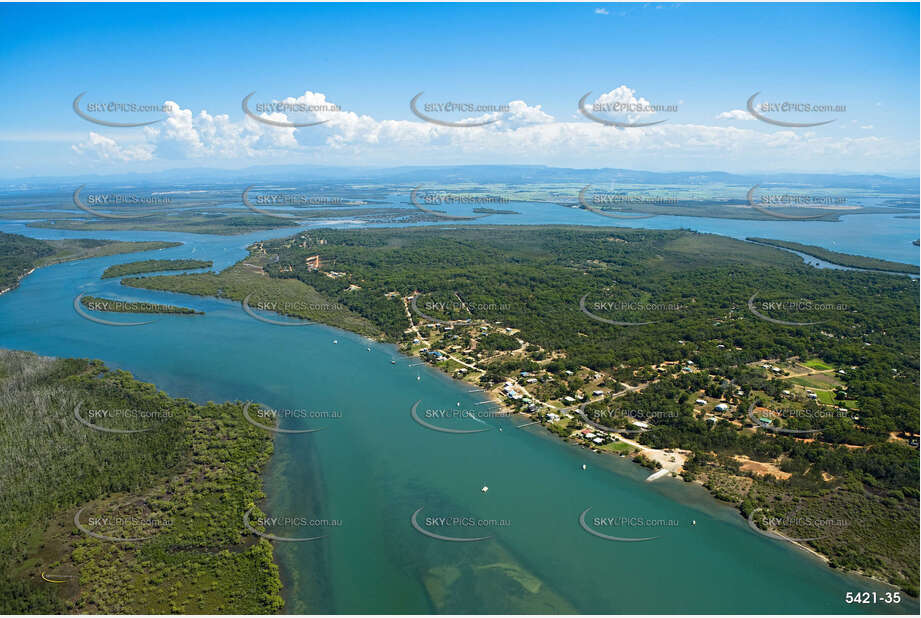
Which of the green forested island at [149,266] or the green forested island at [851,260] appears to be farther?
the green forested island at [149,266]

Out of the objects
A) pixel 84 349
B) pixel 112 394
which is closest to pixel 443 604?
pixel 112 394

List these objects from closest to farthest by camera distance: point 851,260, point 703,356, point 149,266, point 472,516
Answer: point 472,516, point 703,356, point 149,266, point 851,260

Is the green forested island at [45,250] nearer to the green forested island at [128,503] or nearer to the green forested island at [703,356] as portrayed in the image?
the green forested island at [703,356]

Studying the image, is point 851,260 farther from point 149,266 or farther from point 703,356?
point 149,266

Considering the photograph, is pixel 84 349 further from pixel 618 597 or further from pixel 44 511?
pixel 618 597

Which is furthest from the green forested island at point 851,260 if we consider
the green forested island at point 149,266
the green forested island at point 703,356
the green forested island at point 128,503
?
the green forested island at point 149,266

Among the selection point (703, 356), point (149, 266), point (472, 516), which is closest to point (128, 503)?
point (472, 516)
